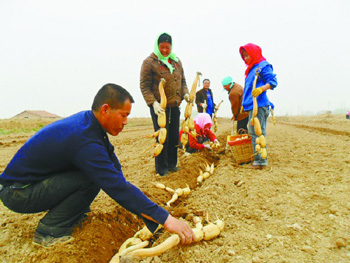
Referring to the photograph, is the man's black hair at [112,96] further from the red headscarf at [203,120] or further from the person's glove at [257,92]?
the red headscarf at [203,120]

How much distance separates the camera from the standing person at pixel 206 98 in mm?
6719

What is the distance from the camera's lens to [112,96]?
1.72 meters

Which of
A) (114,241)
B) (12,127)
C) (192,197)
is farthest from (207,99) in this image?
(12,127)

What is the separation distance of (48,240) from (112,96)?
3.94ft

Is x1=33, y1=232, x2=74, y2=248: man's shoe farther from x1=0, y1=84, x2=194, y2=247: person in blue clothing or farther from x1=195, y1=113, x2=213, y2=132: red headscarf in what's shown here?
x1=195, y1=113, x2=213, y2=132: red headscarf

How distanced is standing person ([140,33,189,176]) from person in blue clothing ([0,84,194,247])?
5.22ft

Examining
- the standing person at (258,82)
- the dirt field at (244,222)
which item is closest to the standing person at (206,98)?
the standing person at (258,82)

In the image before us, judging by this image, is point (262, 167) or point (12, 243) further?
point (262, 167)

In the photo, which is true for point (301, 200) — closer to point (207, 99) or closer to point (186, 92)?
point (186, 92)

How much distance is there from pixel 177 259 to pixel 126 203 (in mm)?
574

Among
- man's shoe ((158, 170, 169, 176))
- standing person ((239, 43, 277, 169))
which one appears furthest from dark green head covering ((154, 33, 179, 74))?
man's shoe ((158, 170, 169, 176))

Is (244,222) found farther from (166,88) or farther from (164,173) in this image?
(166,88)

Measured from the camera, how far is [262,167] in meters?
3.67

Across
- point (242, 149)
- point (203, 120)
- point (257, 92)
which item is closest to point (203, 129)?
point (203, 120)
